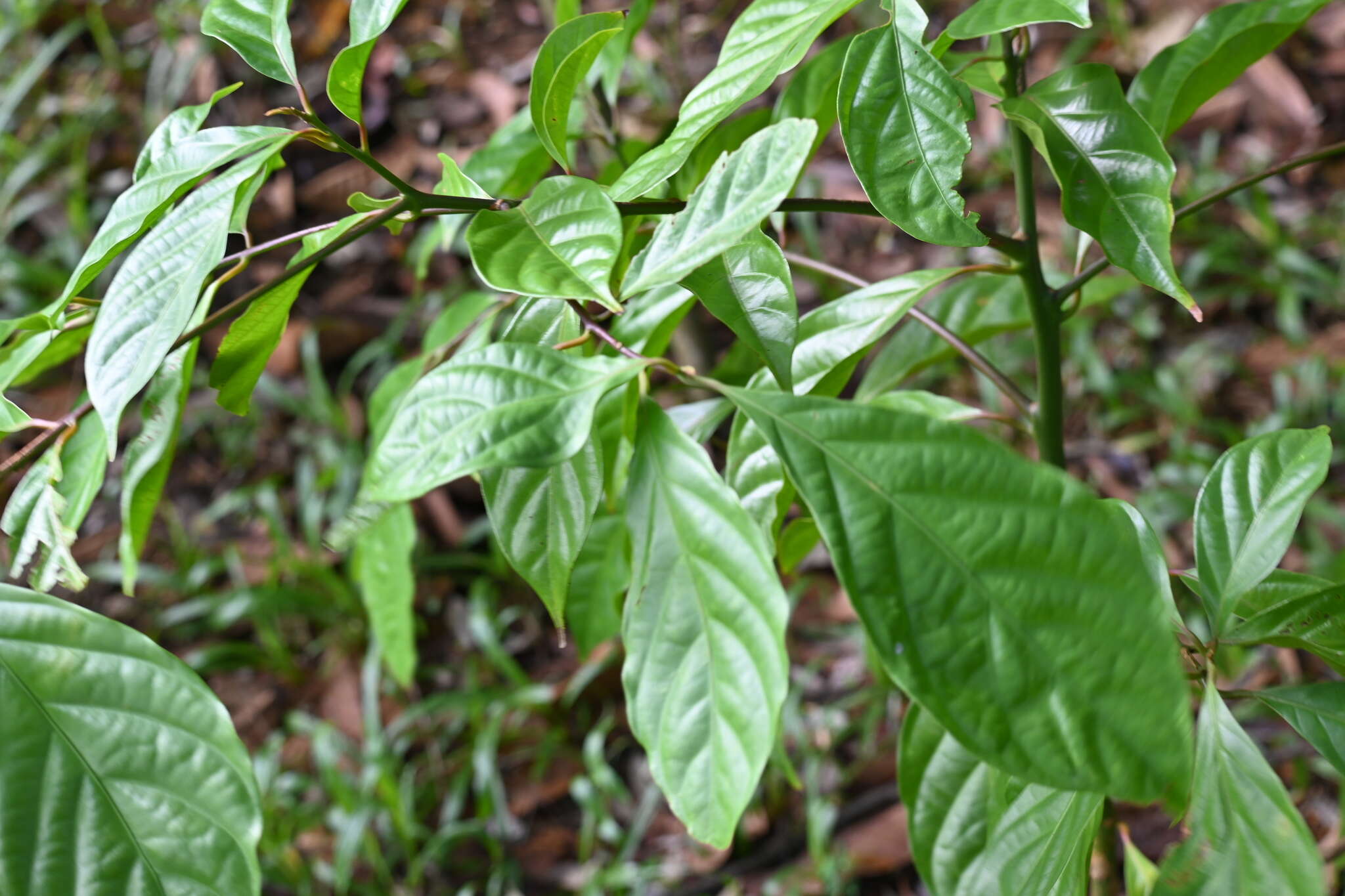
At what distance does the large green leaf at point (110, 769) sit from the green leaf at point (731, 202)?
25cm

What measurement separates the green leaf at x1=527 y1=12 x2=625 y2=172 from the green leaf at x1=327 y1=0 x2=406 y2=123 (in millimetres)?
73

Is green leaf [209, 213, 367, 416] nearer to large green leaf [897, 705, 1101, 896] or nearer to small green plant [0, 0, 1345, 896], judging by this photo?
small green plant [0, 0, 1345, 896]

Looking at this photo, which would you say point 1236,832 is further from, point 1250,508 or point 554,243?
point 554,243

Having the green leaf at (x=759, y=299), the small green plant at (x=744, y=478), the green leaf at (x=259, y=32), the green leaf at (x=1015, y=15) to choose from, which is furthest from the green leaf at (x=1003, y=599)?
the green leaf at (x=259, y=32)

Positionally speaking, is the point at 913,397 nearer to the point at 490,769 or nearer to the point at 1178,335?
the point at 490,769

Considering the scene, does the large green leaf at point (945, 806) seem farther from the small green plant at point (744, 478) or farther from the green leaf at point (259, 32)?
the green leaf at point (259, 32)

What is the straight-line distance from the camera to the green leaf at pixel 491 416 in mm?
404

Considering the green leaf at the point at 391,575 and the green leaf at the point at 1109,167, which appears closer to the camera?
the green leaf at the point at 1109,167

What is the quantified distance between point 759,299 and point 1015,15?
0.57 feet

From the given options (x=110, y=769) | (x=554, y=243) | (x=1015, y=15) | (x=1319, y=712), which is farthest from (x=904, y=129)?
(x=110, y=769)

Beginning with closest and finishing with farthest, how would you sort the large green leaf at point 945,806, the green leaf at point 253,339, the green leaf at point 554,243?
the green leaf at point 554,243 < the green leaf at point 253,339 < the large green leaf at point 945,806

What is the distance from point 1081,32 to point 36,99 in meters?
2.57

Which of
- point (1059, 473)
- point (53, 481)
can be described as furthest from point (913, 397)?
point (53, 481)

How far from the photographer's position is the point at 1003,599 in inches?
14.3
